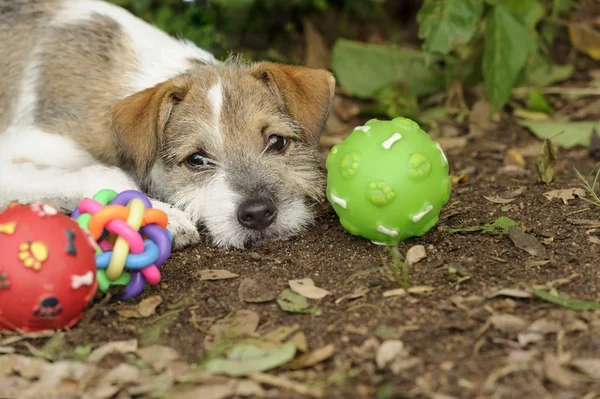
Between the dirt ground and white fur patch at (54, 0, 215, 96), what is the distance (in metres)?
1.46

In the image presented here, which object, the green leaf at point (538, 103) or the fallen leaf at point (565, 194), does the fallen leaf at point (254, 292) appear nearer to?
the fallen leaf at point (565, 194)

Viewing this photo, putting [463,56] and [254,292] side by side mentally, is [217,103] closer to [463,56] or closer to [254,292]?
[254,292]

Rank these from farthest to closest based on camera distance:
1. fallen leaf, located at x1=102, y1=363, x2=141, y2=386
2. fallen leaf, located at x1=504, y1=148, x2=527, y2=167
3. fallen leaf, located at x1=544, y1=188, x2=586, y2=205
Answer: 1. fallen leaf, located at x1=504, y1=148, x2=527, y2=167
2. fallen leaf, located at x1=544, y1=188, x2=586, y2=205
3. fallen leaf, located at x1=102, y1=363, x2=141, y2=386

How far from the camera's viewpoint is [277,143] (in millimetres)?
4715

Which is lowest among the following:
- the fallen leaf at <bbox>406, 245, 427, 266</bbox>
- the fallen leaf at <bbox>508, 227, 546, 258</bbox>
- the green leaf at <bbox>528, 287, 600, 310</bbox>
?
the fallen leaf at <bbox>406, 245, 427, 266</bbox>

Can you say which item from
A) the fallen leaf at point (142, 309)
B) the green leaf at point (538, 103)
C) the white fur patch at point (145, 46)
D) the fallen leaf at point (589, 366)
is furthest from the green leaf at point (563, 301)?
the green leaf at point (538, 103)

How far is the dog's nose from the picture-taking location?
14.2 feet

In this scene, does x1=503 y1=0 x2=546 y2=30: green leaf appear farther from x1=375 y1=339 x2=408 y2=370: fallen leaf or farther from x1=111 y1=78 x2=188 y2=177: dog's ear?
x1=375 y1=339 x2=408 y2=370: fallen leaf

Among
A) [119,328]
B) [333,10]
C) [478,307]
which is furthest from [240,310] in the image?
[333,10]

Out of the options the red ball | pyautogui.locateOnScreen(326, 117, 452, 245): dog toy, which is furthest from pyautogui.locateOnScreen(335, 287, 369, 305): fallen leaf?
the red ball

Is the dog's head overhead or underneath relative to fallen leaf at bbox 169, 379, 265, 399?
overhead

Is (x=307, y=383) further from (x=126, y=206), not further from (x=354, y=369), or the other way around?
(x=126, y=206)

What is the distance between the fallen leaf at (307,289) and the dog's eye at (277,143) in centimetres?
113

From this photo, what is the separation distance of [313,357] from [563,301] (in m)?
1.18
